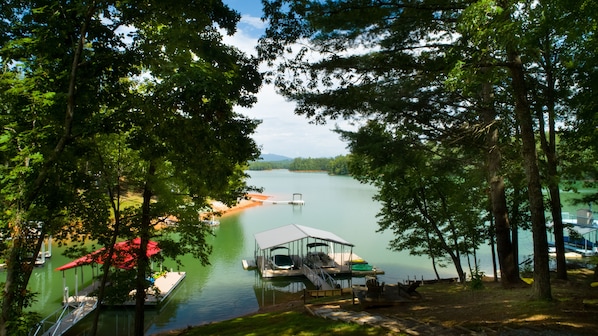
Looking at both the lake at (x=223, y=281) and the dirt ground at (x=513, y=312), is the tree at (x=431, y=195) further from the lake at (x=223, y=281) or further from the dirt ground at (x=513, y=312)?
the dirt ground at (x=513, y=312)

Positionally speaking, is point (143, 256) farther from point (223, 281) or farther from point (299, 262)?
point (299, 262)

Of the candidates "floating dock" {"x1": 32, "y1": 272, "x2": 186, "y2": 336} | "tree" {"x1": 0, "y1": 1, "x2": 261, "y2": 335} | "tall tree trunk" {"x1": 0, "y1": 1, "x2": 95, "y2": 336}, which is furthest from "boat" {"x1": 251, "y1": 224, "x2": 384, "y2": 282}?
"tall tree trunk" {"x1": 0, "y1": 1, "x2": 95, "y2": 336}

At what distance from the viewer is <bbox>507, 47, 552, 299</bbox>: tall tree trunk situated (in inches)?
255

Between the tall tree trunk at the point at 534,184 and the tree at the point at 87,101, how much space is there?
15.7 feet

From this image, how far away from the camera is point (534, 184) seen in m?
6.62

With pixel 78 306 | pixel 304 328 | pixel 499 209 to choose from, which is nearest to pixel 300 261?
pixel 78 306

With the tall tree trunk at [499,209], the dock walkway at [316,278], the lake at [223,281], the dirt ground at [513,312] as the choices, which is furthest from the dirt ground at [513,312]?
the dock walkway at [316,278]

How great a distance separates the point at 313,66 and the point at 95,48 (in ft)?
14.6

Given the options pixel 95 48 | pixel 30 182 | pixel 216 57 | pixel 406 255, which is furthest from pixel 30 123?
pixel 406 255

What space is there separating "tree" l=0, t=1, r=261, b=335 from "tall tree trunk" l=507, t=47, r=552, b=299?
480 cm

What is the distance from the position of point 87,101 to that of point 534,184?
25.8 feet

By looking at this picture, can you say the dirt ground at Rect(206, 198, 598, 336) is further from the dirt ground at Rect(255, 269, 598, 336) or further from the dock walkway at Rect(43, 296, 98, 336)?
the dock walkway at Rect(43, 296, 98, 336)

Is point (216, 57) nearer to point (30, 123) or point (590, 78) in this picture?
point (30, 123)

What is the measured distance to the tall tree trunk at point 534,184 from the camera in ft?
21.2
